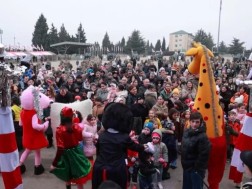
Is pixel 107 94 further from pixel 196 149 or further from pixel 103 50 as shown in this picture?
pixel 103 50

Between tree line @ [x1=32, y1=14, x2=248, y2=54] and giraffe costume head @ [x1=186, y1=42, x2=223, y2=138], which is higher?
tree line @ [x1=32, y1=14, x2=248, y2=54]

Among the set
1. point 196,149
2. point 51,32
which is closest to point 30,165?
point 196,149

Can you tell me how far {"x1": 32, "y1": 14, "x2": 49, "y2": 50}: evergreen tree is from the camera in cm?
5444

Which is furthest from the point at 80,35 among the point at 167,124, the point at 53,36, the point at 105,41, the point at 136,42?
the point at 167,124

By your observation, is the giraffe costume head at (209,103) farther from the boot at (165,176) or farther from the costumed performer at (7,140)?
the costumed performer at (7,140)

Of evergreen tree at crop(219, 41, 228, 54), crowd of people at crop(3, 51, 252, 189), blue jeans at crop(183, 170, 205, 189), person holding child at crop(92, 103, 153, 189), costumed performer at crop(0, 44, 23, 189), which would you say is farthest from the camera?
evergreen tree at crop(219, 41, 228, 54)

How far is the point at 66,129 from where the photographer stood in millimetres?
4527

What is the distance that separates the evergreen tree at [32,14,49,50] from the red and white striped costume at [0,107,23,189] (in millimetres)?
52693

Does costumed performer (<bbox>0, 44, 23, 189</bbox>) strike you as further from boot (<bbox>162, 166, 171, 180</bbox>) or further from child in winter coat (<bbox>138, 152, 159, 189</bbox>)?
boot (<bbox>162, 166, 171, 180</bbox>)

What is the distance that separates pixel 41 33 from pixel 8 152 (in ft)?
176

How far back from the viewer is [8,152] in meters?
4.23

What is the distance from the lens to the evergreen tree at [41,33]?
54438 millimetres

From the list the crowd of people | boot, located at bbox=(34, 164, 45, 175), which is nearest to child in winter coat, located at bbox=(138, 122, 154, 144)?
the crowd of people

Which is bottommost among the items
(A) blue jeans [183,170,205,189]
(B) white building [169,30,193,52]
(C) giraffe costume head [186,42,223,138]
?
(A) blue jeans [183,170,205,189]
